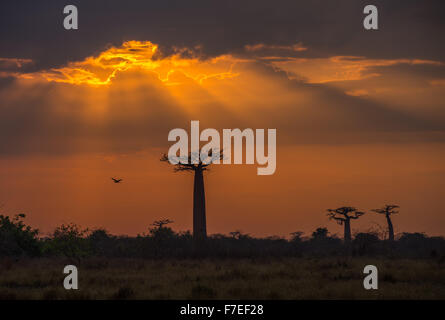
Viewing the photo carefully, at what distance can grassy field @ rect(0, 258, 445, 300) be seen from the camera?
787 inches

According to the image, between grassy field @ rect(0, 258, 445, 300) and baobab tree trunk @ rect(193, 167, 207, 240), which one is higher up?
baobab tree trunk @ rect(193, 167, 207, 240)

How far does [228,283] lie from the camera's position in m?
23.1

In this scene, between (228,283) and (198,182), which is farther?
(198,182)

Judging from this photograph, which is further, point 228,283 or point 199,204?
point 199,204

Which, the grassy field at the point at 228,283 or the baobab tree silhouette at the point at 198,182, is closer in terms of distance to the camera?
the grassy field at the point at 228,283

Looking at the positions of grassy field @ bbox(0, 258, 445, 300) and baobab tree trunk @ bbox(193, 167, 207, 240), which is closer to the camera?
grassy field @ bbox(0, 258, 445, 300)

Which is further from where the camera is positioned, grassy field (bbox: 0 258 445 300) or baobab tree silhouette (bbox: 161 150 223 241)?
baobab tree silhouette (bbox: 161 150 223 241)

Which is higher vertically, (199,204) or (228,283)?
(199,204)

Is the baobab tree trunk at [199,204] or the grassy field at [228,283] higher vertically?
the baobab tree trunk at [199,204]

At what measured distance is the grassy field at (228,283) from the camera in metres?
20.0

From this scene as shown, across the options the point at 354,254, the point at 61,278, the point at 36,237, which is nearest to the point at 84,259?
the point at 36,237
